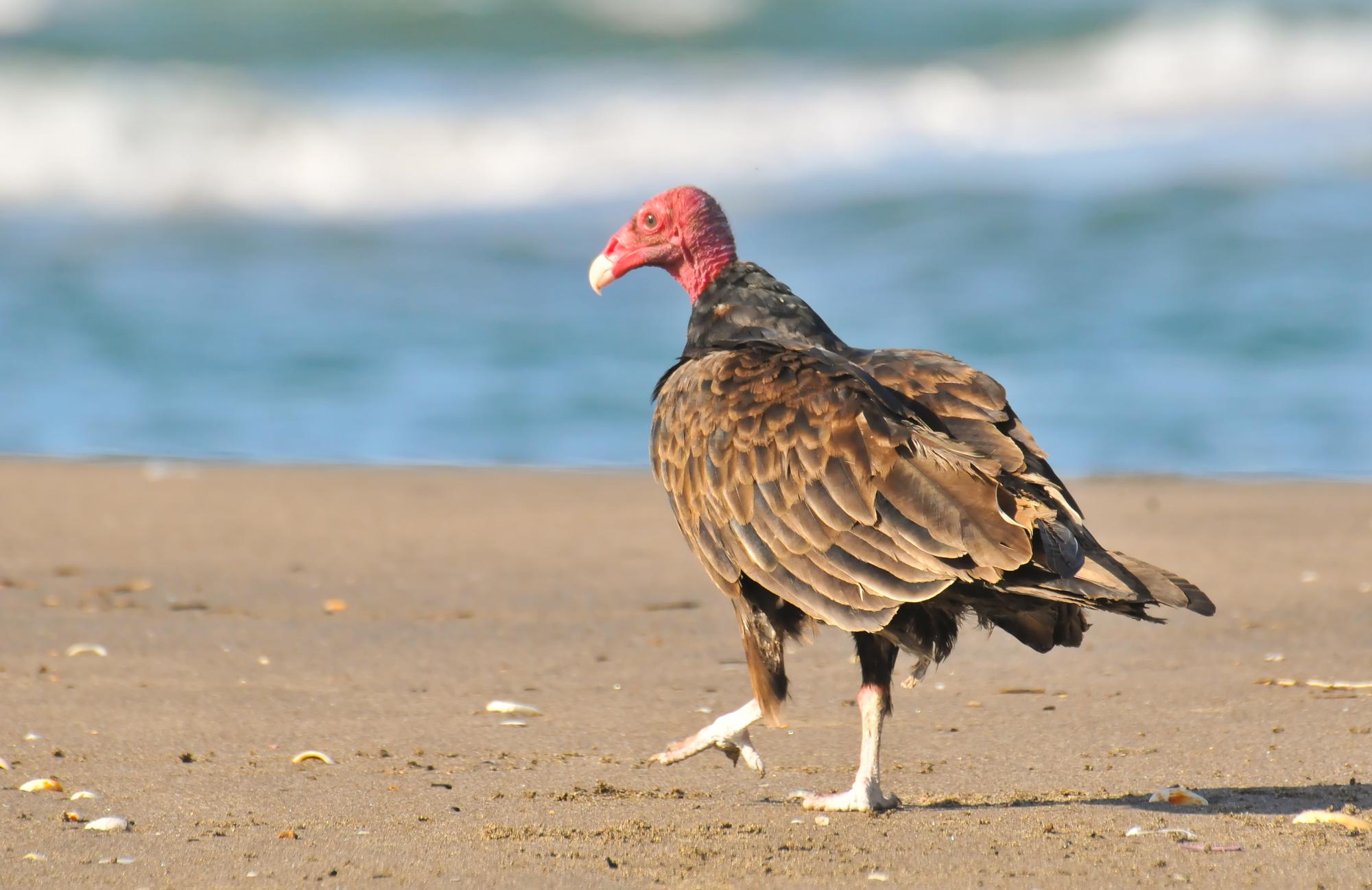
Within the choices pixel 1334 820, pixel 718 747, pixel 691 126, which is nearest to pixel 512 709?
pixel 718 747

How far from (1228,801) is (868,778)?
0.78 meters

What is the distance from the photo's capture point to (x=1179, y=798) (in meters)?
3.45

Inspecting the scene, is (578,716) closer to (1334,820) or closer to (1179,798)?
(1179,798)

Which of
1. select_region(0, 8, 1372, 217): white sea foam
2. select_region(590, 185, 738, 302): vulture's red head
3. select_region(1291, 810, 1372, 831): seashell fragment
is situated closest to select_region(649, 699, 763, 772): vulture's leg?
select_region(1291, 810, 1372, 831): seashell fragment

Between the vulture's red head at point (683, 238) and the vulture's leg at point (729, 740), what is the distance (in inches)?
56.7

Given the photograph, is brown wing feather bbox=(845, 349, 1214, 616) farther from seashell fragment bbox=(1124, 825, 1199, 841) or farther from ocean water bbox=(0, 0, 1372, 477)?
ocean water bbox=(0, 0, 1372, 477)

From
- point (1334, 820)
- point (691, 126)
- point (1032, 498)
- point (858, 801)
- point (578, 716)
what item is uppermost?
point (691, 126)

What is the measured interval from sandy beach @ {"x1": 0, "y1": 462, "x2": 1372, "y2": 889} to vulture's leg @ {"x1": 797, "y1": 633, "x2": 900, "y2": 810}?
4 cm

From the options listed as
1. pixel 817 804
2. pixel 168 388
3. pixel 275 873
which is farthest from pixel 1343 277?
pixel 275 873

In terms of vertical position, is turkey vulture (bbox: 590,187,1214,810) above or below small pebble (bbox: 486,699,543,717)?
above

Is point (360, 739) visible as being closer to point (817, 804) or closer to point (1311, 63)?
point (817, 804)

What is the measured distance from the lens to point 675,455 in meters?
3.79

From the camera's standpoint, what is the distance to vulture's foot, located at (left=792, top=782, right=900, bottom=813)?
3406 mm

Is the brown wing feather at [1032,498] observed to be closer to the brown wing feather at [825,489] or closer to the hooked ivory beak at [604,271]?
the brown wing feather at [825,489]
